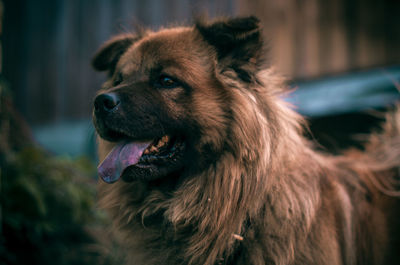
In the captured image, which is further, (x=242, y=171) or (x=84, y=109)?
(x=84, y=109)

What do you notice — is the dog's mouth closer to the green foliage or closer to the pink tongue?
the pink tongue

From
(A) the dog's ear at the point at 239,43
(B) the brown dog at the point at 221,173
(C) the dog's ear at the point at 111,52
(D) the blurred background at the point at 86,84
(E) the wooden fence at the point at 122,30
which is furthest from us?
(E) the wooden fence at the point at 122,30

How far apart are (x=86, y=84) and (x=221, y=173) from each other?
665 cm

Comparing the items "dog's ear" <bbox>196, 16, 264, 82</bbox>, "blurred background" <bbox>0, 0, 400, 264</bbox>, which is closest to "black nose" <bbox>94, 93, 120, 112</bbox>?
"dog's ear" <bbox>196, 16, 264, 82</bbox>

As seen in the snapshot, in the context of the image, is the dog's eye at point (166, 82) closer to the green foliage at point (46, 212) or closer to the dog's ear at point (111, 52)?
the dog's ear at point (111, 52)

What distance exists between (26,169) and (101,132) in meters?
1.52

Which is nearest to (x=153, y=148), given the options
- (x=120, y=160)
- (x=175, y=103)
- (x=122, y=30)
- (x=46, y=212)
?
(x=120, y=160)

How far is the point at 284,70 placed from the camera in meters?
6.13

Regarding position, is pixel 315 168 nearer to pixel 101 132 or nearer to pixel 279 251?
pixel 279 251

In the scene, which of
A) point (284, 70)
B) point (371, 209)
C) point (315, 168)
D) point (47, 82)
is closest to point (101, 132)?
point (315, 168)

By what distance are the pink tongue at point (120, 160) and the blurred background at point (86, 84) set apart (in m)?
1.17

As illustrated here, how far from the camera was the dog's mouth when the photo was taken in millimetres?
2004

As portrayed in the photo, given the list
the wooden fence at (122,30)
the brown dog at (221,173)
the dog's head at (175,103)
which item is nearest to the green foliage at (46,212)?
the brown dog at (221,173)

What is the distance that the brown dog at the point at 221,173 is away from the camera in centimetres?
199
